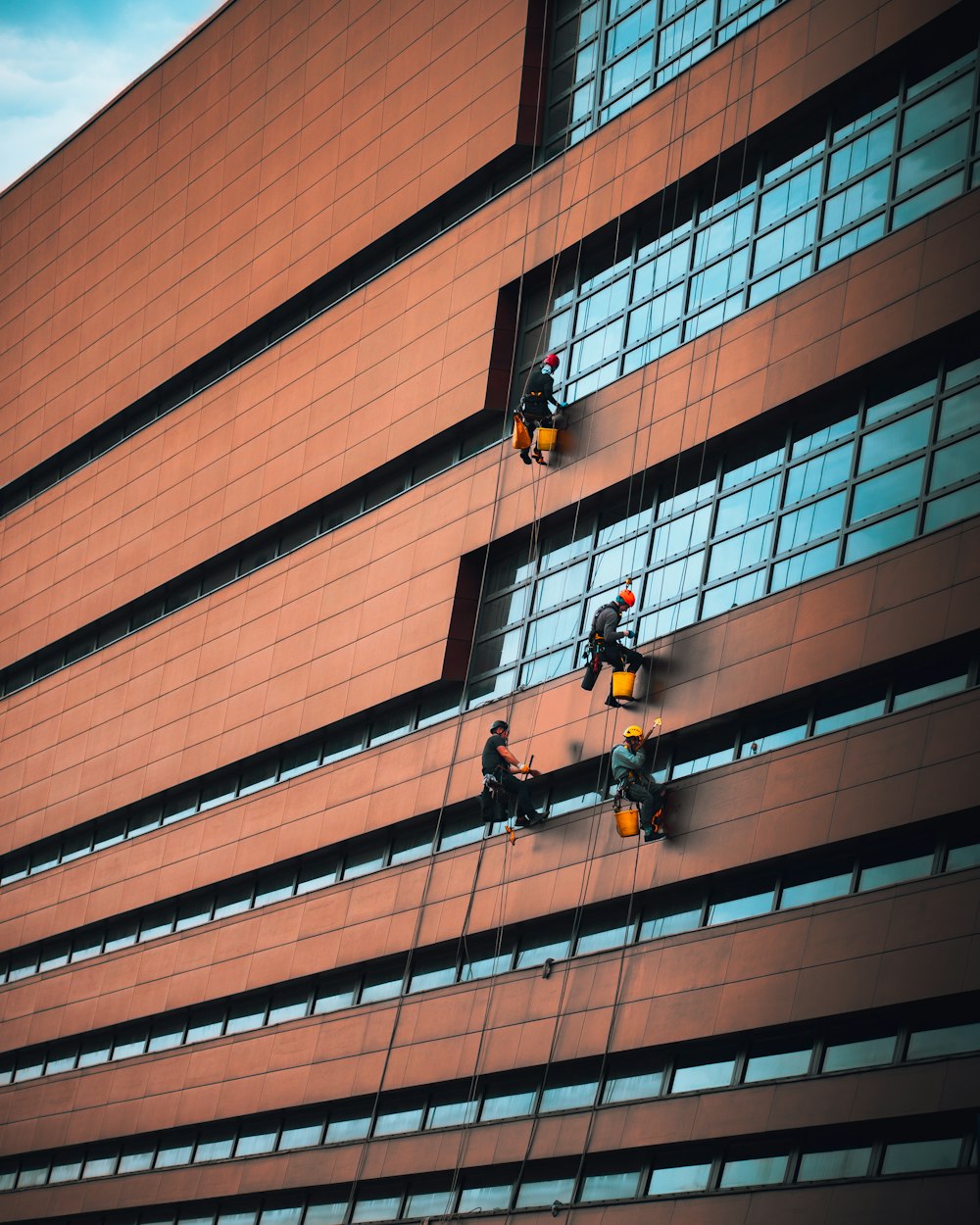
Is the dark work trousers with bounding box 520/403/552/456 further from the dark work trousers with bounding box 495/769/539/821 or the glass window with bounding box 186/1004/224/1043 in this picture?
the glass window with bounding box 186/1004/224/1043

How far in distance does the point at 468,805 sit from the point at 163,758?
38.3ft

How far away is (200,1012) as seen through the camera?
3612 cm

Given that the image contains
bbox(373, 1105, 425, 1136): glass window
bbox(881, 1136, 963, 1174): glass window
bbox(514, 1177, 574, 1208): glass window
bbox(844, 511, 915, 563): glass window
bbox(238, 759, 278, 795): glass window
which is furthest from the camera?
bbox(238, 759, 278, 795): glass window

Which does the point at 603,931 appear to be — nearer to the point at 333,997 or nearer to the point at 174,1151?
the point at 333,997

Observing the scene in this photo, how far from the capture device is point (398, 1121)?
97.6 ft

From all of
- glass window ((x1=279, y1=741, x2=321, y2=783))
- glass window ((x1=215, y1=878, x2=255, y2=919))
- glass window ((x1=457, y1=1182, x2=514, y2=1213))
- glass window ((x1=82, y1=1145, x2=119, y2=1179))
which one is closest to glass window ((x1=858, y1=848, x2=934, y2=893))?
glass window ((x1=457, y1=1182, x2=514, y2=1213))

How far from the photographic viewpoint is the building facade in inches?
903

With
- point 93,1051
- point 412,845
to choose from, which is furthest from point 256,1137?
point 93,1051

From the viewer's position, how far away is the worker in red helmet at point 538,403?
29141 millimetres

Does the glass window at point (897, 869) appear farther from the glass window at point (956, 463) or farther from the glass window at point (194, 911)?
the glass window at point (194, 911)

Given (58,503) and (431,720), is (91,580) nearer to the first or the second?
(58,503)

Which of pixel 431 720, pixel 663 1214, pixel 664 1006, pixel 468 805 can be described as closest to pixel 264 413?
pixel 431 720

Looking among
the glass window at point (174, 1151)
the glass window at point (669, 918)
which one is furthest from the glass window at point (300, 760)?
the glass window at point (669, 918)

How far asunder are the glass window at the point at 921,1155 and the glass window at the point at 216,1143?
56.1 feet
